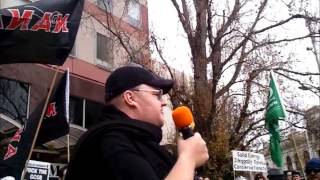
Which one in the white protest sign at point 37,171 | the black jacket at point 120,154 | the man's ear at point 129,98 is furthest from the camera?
the white protest sign at point 37,171

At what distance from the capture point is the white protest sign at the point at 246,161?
1044 cm

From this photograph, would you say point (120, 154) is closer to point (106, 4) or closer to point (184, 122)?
point (184, 122)

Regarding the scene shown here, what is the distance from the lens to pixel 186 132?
192 centimetres

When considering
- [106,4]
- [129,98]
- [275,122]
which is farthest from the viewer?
[106,4]

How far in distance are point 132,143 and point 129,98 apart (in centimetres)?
33

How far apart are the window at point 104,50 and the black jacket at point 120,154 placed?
16314mm

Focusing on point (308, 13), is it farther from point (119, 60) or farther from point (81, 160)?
point (81, 160)

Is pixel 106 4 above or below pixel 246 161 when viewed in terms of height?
above

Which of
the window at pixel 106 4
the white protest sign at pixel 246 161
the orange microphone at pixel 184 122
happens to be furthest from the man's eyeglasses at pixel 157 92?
the window at pixel 106 4

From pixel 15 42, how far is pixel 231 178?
901 cm

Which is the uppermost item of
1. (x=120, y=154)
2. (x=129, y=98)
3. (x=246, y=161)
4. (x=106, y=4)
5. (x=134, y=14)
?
(x=134, y=14)

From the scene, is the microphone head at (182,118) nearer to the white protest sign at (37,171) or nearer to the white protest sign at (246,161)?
the white protest sign at (37,171)

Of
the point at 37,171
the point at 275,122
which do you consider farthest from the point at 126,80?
the point at 275,122

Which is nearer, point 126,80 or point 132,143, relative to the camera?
point 132,143
